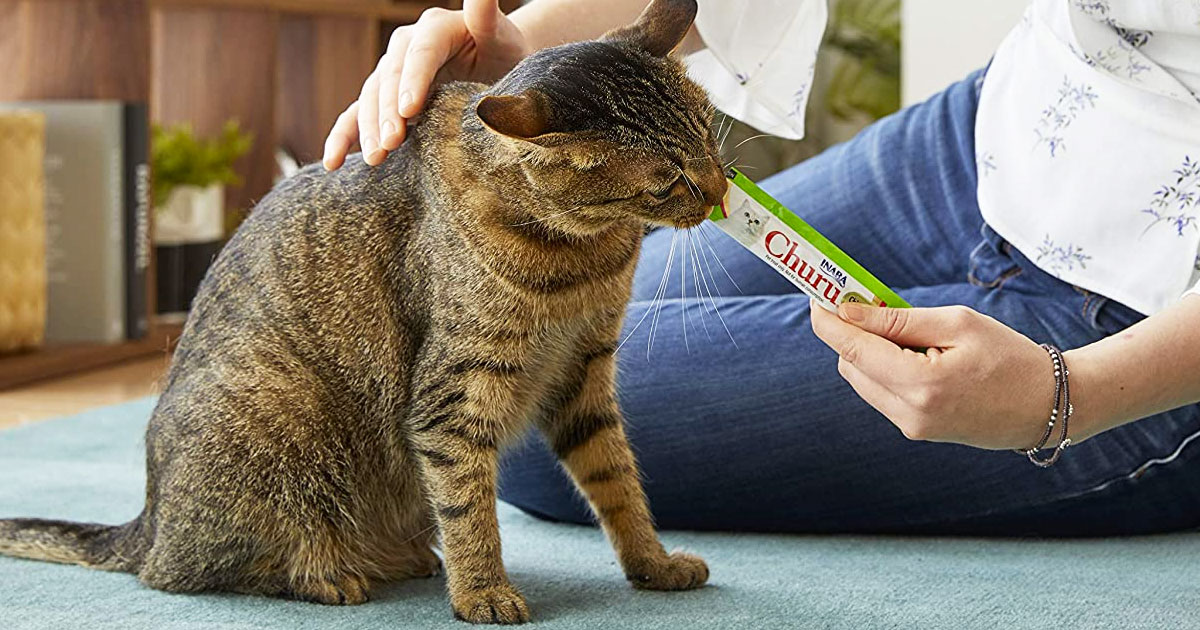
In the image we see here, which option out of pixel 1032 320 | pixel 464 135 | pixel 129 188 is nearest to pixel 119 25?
pixel 129 188

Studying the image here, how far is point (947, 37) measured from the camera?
331 cm

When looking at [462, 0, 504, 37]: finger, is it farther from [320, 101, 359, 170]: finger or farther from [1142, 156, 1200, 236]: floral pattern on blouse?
[1142, 156, 1200, 236]: floral pattern on blouse

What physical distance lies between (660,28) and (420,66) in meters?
0.26

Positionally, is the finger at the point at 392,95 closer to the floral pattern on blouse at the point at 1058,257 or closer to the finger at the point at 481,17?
the finger at the point at 481,17

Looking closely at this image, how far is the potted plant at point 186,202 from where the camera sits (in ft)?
10.8

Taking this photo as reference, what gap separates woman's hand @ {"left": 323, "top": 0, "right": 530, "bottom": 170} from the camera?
136cm

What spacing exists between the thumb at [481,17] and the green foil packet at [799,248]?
364 mm

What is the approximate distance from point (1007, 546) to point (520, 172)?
82cm

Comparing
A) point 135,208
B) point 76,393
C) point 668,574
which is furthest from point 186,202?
point 668,574

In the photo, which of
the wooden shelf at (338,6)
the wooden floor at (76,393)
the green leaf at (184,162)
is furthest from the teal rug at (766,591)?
the wooden shelf at (338,6)

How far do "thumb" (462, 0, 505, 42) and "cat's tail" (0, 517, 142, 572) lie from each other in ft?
2.13

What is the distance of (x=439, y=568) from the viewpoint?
1.52m

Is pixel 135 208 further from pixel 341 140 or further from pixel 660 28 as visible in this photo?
pixel 660 28

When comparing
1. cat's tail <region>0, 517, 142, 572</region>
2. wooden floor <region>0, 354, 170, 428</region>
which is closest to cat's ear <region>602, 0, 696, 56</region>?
cat's tail <region>0, 517, 142, 572</region>
